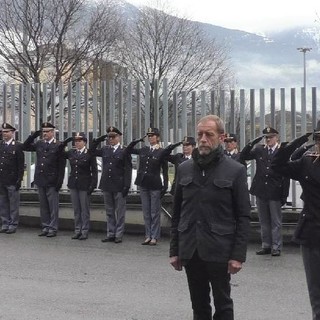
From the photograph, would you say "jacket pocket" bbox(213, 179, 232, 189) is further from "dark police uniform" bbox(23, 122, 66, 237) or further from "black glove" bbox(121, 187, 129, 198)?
"dark police uniform" bbox(23, 122, 66, 237)

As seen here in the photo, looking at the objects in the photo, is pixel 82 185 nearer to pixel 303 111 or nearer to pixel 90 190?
pixel 90 190

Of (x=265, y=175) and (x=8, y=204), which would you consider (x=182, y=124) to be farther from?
(x=8, y=204)

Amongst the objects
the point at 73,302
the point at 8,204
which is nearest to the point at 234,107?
the point at 8,204

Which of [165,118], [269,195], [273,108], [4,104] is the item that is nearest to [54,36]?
[4,104]

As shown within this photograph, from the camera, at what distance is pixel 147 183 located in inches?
391

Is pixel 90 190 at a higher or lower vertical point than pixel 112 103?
lower

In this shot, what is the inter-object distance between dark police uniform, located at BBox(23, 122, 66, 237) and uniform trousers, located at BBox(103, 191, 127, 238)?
107 cm

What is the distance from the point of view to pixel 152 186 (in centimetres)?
991

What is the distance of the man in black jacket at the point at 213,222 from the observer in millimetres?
4152

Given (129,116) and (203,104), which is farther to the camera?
(129,116)

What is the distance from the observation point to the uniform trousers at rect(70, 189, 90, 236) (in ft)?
33.9

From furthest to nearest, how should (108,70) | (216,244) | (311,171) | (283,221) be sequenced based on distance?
1. (108,70)
2. (283,221)
3. (311,171)
4. (216,244)

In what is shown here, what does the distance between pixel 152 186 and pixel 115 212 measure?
883mm

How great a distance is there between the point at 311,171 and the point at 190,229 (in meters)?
1.05
